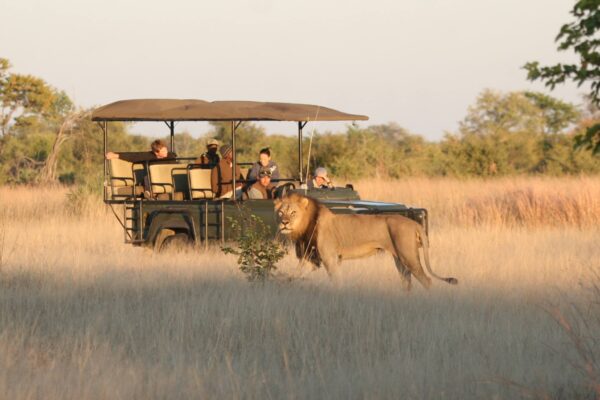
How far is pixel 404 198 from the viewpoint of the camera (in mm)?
23469

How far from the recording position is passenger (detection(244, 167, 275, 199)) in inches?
501

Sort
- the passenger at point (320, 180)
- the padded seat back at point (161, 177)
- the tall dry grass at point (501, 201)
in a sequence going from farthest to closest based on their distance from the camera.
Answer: the tall dry grass at point (501, 201) < the passenger at point (320, 180) < the padded seat back at point (161, 177)

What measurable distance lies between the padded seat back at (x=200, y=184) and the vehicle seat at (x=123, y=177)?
98 cm

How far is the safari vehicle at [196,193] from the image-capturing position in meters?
12.1

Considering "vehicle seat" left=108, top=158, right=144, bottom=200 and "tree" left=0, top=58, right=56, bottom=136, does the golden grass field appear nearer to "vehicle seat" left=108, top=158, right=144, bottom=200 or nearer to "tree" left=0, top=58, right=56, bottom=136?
"vehicle seat" left=108, top=158, right=144, bottom=200

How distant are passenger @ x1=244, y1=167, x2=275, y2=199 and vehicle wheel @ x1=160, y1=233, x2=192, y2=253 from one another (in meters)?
0.85

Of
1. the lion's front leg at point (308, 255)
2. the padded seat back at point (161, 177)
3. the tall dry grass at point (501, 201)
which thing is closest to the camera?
the lion's front leg at point (308, 255)

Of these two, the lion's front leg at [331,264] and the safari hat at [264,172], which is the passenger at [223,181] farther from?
the lion's front leg at [331,264]

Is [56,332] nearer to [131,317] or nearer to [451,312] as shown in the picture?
[131,317]

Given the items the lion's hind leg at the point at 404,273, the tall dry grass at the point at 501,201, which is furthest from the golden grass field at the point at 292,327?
the tall dry grass at the point at 501,201

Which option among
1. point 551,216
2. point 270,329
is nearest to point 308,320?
point 270,329

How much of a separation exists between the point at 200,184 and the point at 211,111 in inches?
37.7

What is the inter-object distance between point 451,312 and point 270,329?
63.1 inches

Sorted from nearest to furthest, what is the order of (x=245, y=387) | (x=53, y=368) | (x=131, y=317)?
(x=245, y=387) → (x=53, y=368) → (x=131, y=317)
